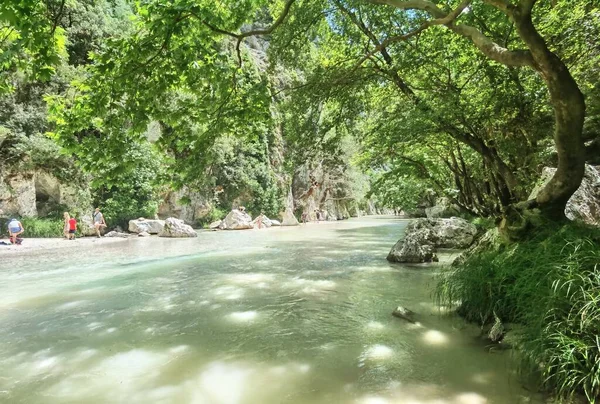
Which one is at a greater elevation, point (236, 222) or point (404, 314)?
point (236, 222)

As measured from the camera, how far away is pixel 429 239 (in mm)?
11984

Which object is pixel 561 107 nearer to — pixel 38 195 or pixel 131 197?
pixel 131 197

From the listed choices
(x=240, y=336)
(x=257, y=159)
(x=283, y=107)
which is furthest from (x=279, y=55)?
(x=257, y=159)

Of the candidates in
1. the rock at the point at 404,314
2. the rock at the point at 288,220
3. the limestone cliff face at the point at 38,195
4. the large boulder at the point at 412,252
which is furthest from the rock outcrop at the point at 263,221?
Answer: the rock at the point at 404,314

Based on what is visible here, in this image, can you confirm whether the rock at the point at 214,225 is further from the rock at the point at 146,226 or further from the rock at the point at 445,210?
the rock at the point at 445,210

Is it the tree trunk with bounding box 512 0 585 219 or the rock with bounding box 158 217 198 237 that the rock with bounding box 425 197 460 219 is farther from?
the tree trunk with bounding box 512 0 585 219

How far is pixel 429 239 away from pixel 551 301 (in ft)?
30.4

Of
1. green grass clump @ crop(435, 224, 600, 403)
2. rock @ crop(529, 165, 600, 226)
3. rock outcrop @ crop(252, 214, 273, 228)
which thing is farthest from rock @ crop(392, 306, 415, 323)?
rock outcrop @ crop(252, 214, 273, 228)

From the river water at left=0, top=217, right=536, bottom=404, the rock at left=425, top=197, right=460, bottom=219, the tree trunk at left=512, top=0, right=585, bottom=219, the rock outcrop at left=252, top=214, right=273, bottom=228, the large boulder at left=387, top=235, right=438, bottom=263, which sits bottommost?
the river water at left=0, top=217, right=536, bottom=404

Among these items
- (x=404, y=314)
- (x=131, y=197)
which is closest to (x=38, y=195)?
(x=131, y=197)

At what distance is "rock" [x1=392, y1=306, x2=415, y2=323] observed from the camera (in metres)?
4.74

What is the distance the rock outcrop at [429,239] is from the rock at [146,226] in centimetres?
1721

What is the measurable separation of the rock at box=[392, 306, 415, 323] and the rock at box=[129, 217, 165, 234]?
20.7 m

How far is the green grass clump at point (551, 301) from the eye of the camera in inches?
102
